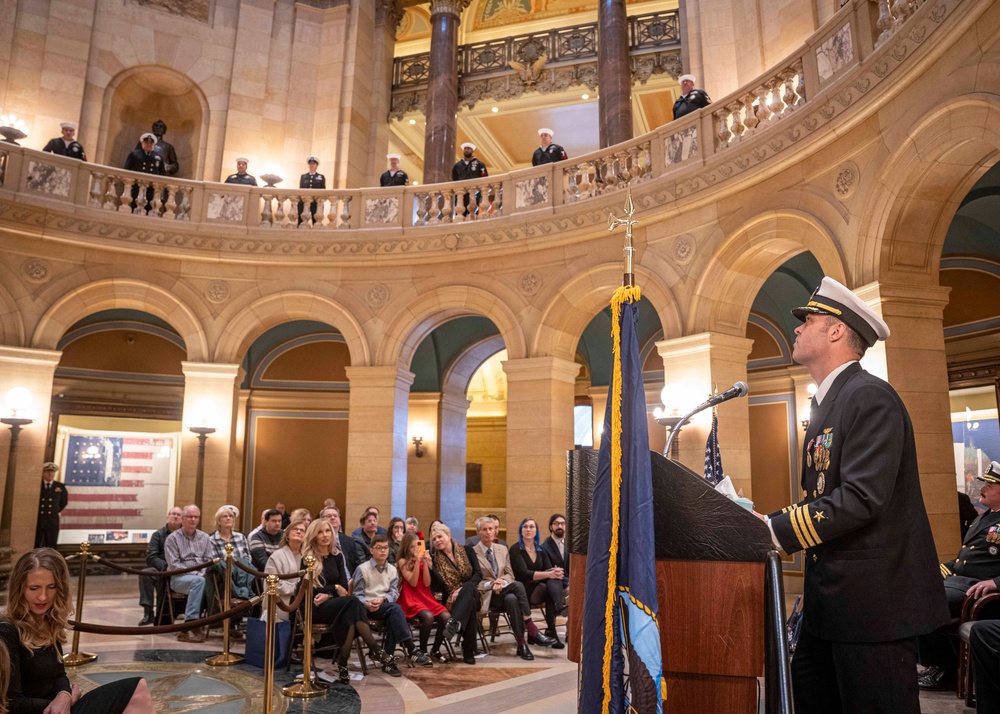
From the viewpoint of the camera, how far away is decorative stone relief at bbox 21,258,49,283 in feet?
39.2

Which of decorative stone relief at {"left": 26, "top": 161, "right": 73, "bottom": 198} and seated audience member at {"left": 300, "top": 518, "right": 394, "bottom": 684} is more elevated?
decorative stone relief at {"left": 26, "top": 161, "right": 73, "bottom": 198}

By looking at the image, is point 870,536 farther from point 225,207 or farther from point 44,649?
point 225,207

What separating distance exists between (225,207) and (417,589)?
8.50 meters

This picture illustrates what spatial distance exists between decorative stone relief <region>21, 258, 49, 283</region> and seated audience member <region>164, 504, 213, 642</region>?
585 centimetres

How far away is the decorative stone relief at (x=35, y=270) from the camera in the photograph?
11945 mm

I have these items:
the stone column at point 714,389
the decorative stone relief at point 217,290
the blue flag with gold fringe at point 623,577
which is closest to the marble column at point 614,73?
the stone column at point 714,389

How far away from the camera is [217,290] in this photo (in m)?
13.0

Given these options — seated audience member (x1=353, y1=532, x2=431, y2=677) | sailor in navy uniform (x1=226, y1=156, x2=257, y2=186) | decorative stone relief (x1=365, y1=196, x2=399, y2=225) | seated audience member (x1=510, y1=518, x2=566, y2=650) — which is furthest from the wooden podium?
sailor in navy uniform (x1=226, y1=156, x2=257, y2=186)

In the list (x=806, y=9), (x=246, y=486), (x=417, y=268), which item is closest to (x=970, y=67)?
(x=806, y=9)

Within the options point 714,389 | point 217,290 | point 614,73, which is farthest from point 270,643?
point 614,73

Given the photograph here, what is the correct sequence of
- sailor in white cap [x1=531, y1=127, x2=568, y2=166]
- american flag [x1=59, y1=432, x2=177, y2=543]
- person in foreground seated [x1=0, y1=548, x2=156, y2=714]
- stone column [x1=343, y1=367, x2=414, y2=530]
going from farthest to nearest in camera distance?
american flag [x1=59, y1=432, x2=177, y2=543] → sailor in white cap [x1=531, y1=127, x2=568, y2=166] → stone column [x1=343, y1=367, x2=414, y2=530] → person in foreground seated [x1=0, y1=548, x2=156, y2=714]

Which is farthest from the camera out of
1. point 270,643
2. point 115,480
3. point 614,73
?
point 115,480

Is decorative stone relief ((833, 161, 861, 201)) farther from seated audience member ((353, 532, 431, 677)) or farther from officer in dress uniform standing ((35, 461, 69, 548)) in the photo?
officer in dress uniform standing ((35, 461, 69, 548))

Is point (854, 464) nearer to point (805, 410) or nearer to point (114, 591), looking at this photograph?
point (805, 410)
